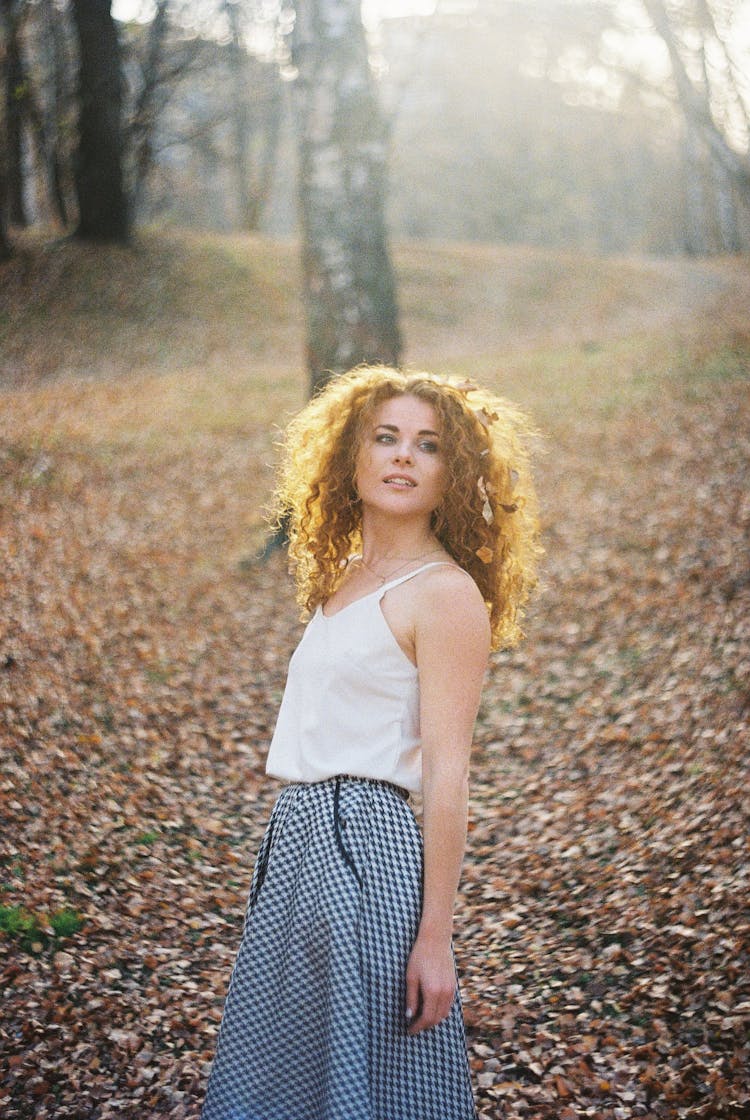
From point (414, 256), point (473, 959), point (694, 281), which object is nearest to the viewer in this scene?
point (473, 959)

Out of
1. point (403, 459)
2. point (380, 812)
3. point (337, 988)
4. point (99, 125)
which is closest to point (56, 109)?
point (99, 125)

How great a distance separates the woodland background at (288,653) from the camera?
3.54 metres

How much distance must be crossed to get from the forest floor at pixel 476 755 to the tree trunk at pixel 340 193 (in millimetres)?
2087

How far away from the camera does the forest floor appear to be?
11.3ft

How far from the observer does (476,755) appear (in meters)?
5.79

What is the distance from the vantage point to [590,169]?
36250 millimetres

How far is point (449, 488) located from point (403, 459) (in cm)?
14

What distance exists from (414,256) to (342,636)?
2074cm

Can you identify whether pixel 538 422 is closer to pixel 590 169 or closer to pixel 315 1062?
pixel 315 1062

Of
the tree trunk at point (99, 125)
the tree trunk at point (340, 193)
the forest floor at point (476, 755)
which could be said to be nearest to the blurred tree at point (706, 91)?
the forest floor at point (476, 755)

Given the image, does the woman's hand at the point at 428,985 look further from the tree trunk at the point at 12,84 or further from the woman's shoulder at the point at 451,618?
the tree trunk at the point at 12,84

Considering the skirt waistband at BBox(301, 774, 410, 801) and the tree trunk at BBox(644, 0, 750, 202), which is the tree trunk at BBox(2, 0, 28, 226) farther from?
the skirt waistband at BBox(301, 774, 410, 801)

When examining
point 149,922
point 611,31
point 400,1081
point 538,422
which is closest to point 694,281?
point 611,31

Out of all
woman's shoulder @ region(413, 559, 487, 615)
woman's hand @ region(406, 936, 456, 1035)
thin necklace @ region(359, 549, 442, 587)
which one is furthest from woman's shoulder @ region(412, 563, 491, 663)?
woman's hand @ region(406, 936, 456, 1035)
